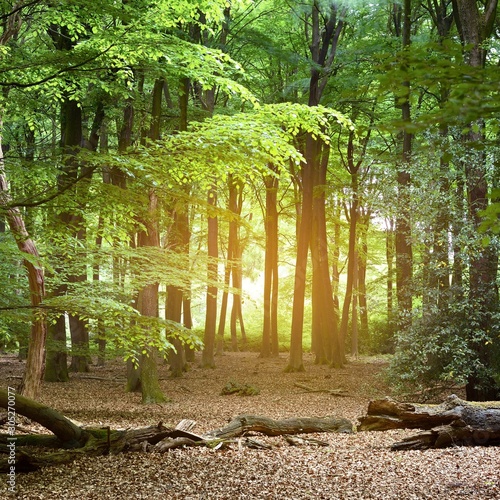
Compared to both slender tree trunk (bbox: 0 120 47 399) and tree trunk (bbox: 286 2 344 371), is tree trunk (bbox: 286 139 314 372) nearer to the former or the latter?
tree trunk (bbox: 286 2 344 371)

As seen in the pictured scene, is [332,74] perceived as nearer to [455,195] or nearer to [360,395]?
[455,195]

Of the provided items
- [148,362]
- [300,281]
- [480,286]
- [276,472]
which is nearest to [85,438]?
[276,472]

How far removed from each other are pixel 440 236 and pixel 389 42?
27.0 ft

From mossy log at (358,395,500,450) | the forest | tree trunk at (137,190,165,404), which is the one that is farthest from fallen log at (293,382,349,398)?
mossy log at (358,395,500,450)

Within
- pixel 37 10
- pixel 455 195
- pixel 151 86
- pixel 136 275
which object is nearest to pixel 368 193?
pixel 455 195

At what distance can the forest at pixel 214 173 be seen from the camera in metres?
5.85

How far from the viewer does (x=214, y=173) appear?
705 centimetres

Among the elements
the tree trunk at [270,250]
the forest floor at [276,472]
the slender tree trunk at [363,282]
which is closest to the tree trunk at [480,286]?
the forest floor at [276,472]

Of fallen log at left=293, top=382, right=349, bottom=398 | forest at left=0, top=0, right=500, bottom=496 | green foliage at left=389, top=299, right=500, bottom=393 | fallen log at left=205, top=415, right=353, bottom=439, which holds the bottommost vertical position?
fallen log at left=293, top=382, right=349, bottom=398

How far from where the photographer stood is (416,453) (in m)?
6.77

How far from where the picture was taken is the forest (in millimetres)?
5848

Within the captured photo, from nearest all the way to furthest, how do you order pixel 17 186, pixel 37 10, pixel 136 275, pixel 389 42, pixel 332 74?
1. pixel 37 10
2. pixel 17 186
3. pixel 136 275
4. pixel 389 42
5. pixel 332 74

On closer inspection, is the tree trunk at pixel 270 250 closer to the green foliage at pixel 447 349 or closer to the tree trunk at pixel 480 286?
the green foliage at pixel 447 349

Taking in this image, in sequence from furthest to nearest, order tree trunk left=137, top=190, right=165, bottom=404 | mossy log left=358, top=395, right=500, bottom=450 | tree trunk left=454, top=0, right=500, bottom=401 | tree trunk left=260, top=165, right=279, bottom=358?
tree trunk left=260, top=165, right=279, bottom=358 < tree trunk left=137, top=190, right=165, bottom=404 < tree trunk left=454, top=0, right=500, bottom=401 < mossy log left=358, top=395, right=500, bottom=450
